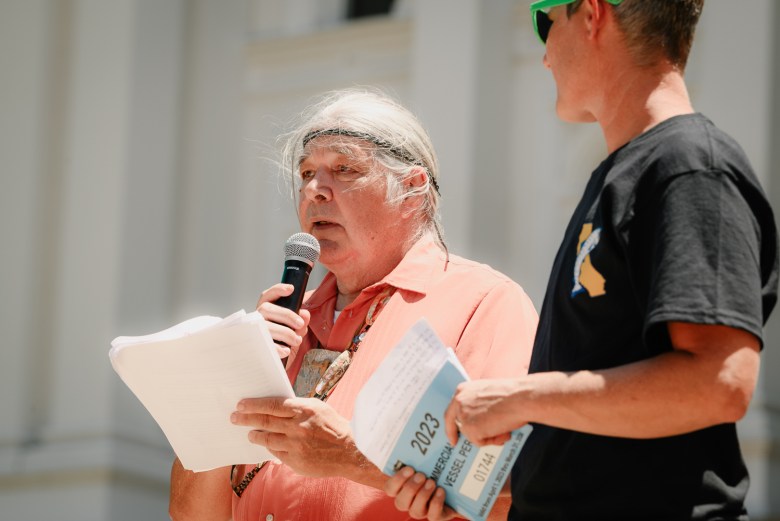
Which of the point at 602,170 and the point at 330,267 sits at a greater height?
the point at 602,170

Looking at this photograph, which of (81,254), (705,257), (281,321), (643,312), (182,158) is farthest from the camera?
(182,158)

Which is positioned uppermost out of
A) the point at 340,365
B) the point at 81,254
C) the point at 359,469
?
the point at 340,365

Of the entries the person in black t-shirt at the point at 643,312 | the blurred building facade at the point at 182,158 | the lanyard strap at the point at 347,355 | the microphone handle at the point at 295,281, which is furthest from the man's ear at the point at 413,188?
the blurred building facade at the point at 182,158

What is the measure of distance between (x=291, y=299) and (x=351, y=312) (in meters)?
0.43

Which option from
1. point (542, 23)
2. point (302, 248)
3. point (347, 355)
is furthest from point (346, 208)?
point (542, 23)

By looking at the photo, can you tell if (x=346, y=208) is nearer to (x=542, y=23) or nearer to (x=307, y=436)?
(x=307, y=436)

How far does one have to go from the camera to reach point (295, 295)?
9.57 feet

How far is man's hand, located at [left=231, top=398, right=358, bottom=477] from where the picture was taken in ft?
8.70

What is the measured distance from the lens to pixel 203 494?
10.7 feet

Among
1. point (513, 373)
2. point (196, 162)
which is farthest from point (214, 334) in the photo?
point (196, 162)

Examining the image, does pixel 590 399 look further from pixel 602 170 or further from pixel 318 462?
pixel 318 462

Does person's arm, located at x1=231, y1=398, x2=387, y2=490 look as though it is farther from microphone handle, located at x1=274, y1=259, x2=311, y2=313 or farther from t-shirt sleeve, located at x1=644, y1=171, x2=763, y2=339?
t-shirt sleeve, located at x1=644, y1=171, x2=763, y2=339

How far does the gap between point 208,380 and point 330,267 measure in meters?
0.80

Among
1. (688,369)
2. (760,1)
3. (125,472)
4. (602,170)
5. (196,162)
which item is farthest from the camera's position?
(196,162)
